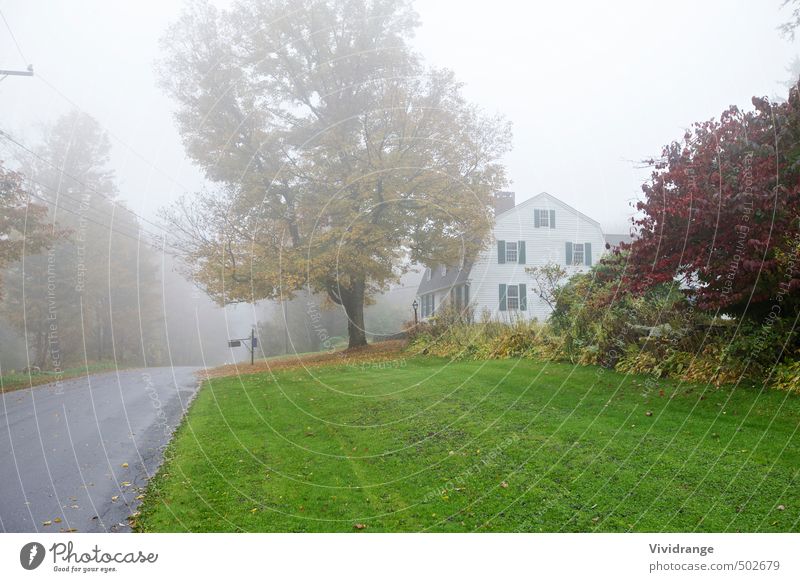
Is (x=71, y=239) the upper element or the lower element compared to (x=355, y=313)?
upper

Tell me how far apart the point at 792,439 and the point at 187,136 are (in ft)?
20.0

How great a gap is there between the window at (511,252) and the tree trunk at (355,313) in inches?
77.4

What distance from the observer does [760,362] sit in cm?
561

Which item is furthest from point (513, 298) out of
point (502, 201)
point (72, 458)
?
point (72, 458)

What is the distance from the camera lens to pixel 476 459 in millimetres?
3949

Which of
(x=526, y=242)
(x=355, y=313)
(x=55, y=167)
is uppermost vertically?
(x=55, y=167)

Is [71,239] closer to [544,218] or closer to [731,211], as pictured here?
[544,218]

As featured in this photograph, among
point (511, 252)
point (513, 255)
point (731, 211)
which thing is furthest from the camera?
point (513, 255)

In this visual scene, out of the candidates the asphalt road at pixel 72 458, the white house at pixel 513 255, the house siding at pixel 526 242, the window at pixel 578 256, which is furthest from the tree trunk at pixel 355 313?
the window at pixel 578 256

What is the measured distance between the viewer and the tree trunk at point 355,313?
19.9ft

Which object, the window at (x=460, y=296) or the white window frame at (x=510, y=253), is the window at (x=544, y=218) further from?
the window at (x=460, y=296)

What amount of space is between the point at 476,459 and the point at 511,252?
3.56 meters

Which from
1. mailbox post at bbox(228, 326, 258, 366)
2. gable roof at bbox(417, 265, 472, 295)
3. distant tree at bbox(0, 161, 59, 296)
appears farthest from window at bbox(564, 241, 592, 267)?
distant tree at bbox(0, 161, 59, 296)

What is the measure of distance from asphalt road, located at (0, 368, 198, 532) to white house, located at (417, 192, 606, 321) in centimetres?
363
